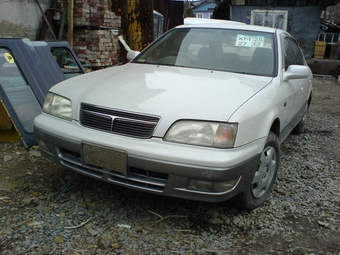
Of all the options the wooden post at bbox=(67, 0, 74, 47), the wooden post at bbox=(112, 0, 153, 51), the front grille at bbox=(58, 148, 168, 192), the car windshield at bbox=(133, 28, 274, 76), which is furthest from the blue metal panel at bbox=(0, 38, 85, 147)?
the wooden post at bbox=(112, 0, 153, 51)

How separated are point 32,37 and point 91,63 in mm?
1102

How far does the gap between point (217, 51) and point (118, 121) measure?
158cm

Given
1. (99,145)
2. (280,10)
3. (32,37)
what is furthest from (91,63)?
(280,10)

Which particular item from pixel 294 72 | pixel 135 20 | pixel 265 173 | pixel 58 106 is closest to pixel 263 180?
pixel 265 173

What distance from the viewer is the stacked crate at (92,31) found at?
20.7 ft

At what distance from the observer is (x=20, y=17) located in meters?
5.82

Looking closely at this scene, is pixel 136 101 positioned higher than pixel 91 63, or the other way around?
pixel 136 101

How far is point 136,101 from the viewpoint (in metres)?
2.44

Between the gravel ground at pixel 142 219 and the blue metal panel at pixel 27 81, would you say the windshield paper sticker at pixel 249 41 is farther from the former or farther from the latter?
the blue metal panel at pixel 27 81

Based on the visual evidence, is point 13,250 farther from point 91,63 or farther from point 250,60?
point 91,63

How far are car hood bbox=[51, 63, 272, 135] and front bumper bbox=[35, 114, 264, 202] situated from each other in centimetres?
21

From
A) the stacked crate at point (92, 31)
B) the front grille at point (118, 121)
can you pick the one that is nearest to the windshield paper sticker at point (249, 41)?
the front grille at point (118, 121)

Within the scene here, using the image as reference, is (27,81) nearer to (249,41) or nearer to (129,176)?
(129,176)

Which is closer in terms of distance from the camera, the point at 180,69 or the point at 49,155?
the point at 49,155
